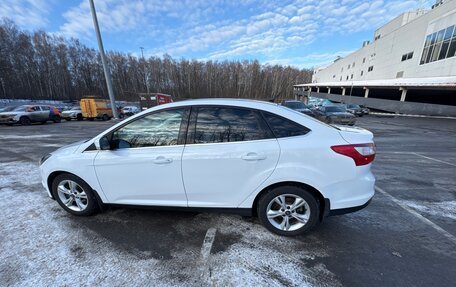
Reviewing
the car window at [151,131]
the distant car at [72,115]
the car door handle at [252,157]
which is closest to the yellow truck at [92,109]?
the distant car at [72,115]

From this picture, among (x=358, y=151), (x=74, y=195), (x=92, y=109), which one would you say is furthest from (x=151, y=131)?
(x=92, y=109)

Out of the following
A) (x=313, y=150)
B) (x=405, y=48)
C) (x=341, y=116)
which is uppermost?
(x=405, y=48)

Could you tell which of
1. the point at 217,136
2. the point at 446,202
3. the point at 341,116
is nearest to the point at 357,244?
the point at 217,136

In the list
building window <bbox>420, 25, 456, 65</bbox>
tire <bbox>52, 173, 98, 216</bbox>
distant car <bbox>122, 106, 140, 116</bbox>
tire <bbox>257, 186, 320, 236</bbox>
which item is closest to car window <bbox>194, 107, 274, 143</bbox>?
tire <bbox>257, 186, 320, 236</bbox>

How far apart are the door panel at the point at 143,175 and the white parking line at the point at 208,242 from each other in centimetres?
52

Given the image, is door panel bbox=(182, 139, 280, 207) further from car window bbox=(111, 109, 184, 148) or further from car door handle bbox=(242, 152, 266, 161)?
car window bbox=(111, 109, 184, 148)

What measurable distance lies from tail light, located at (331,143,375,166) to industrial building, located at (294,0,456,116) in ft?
96.9

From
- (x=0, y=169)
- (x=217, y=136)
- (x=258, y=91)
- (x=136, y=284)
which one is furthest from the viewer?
(x=258, y=91)

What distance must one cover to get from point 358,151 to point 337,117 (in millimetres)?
14115

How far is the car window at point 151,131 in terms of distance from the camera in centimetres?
278

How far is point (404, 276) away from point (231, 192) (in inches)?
78.4

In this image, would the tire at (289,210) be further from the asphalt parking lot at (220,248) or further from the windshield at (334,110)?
the windshield at (334,110)

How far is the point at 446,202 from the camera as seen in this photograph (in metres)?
3.81

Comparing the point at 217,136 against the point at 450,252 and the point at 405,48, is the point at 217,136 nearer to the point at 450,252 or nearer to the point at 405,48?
the point at 450,252
